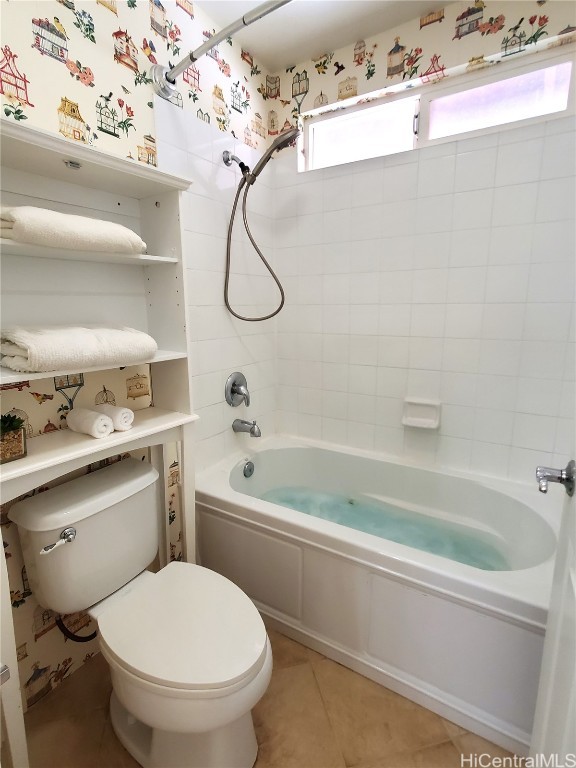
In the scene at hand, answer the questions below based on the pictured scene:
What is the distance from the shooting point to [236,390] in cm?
192

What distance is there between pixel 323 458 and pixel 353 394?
1.34 ft

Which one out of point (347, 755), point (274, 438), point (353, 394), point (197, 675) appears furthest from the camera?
point (274, 438)

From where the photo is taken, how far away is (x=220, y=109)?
169 centimetres

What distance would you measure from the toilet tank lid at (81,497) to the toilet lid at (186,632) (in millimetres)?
297

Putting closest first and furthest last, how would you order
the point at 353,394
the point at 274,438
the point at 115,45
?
the point at 115,45
the point at 353,394
the point at 274,438

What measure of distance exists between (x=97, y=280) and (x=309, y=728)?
1.60 m

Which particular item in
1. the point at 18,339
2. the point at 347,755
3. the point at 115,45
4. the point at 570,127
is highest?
the point at 115,45

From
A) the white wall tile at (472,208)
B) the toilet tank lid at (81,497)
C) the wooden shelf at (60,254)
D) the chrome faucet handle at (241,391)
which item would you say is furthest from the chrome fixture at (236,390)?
the white wall tile at (472,208)

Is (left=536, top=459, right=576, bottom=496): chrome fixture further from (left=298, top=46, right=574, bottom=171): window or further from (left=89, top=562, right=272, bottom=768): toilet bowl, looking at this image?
(left=298, top=46, right=574, bottom=171): window

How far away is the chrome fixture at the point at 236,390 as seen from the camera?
6.22 feet

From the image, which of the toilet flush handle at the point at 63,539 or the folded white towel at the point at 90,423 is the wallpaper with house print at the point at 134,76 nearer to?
the folded white towel at the point at 90,423

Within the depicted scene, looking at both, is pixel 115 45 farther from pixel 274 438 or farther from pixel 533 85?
pixel 274 438

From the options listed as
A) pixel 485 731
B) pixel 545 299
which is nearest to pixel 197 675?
pixel 485 731

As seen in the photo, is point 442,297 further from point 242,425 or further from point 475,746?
point 475,746
